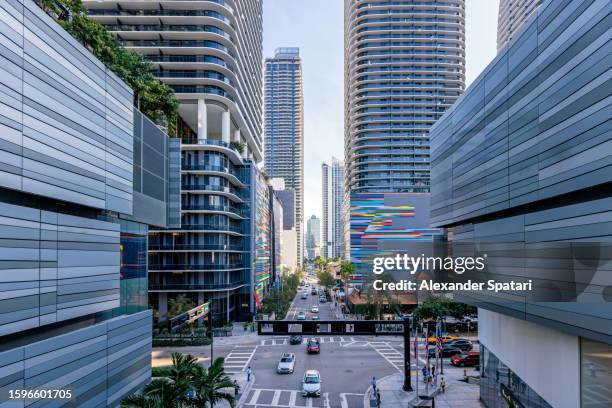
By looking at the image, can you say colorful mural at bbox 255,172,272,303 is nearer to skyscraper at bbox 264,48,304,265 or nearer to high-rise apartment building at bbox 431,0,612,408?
high-rise apartment building at bbox 431,0,612,408

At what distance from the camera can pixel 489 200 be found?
18.2 metres

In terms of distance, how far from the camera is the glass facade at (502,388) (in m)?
16.8

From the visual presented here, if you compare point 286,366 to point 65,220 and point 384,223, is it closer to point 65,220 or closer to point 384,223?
point 65,220

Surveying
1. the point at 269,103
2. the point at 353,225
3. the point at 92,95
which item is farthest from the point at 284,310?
the point at 269,103

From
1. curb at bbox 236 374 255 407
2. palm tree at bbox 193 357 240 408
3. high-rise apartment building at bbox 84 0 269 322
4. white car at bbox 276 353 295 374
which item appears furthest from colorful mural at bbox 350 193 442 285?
palm tree at bbox 193 357 240 408

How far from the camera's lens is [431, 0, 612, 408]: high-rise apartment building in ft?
35.3

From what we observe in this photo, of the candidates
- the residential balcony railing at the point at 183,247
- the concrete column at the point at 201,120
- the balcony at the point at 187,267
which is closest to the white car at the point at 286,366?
the balcony at the point at 187,267

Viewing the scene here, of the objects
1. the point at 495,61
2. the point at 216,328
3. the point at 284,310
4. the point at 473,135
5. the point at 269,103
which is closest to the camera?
the point at 495,61

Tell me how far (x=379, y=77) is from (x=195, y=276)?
64451 mm

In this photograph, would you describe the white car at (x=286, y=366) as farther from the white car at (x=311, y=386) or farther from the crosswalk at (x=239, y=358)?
the white car at (x=311, y=386)

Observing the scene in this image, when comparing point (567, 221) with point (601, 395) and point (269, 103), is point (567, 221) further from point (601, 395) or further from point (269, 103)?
point (269, 103)

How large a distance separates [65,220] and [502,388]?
23972mm

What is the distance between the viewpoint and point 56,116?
12.2 metres

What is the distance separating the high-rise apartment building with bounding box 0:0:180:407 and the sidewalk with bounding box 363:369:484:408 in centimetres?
1639
